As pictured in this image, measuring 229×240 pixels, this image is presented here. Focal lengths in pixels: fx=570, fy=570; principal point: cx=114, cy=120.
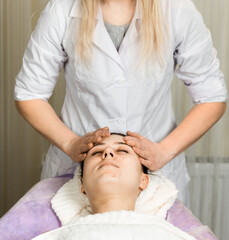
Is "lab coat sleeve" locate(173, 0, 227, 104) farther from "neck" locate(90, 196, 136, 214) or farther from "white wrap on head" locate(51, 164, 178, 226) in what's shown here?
"neck" locate(90, 196, 136, 214)

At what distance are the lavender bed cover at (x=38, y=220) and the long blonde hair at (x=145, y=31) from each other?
1.66 feet

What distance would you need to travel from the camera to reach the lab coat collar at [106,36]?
196 cm

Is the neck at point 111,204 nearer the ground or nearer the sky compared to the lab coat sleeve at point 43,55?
nearer the ground

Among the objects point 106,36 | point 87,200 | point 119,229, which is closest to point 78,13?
point 106,36

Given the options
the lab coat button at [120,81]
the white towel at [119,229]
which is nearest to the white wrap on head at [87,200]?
the white towel at [119,229]

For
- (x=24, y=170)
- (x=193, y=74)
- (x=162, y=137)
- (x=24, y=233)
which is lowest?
(x=24, y=170)

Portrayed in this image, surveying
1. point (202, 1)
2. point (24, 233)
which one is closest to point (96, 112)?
point (24, 233)

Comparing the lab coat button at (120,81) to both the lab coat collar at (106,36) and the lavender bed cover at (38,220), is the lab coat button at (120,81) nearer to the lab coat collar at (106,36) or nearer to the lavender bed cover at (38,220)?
the lab coat collar at (106,36)

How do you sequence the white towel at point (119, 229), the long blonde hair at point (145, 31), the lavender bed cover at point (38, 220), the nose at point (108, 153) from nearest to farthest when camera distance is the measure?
the white towel at point (119, 229) → the lavender bed cover at point (38, 220) → the nose at point (108, 153) → the long blonde hair at point (145, 31)

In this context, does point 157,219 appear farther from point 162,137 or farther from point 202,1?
point 202,1

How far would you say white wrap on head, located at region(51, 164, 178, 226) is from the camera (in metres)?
1.81

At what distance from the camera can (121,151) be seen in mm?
1887

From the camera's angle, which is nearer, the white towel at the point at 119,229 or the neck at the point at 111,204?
the white towel at the point at 119,229

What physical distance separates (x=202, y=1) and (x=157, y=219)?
1.50 m
